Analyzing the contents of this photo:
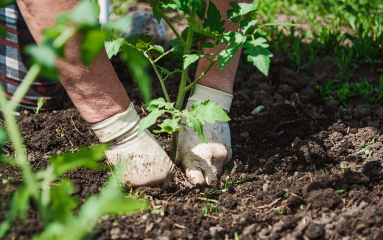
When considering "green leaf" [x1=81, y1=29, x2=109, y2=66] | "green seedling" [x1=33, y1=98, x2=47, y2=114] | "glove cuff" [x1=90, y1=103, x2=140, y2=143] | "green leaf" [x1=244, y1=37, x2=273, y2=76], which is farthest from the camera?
"green seedling" [x1=33, y1=98, x2=47, y2=114]

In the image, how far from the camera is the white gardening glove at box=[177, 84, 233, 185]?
155 centimetres

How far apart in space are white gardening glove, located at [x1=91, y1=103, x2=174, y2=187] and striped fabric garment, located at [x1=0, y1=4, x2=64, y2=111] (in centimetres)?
89

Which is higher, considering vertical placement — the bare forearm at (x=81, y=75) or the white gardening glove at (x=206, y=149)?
the bare forearm at (x=81, y=75)

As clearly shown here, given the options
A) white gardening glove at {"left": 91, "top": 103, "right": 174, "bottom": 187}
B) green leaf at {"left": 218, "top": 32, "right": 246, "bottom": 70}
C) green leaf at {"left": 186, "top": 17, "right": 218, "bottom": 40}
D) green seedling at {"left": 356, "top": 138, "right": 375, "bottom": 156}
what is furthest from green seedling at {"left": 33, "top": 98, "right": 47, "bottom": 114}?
green seedling at {"left": 356, "top": 138, "right": 375, "bottom": 156}

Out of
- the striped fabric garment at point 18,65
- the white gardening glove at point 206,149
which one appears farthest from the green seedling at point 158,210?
the striped fabric garment at point 18,65

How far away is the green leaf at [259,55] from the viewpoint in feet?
3.35

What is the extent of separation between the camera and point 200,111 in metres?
1.24

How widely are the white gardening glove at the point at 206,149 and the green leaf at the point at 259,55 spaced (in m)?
0.59

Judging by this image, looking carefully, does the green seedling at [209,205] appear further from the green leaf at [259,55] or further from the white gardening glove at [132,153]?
the green leaf at [259,55]

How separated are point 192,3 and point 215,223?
80 centimetres

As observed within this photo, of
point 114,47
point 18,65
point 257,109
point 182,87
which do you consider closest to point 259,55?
point 182,87

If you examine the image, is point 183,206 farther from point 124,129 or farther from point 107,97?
point 107,97

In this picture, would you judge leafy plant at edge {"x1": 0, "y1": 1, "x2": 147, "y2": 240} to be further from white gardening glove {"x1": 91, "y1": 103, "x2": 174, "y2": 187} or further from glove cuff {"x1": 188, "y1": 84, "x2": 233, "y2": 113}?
glove cuff {"x1": 188, "y1": 84, "x2": 233, "y2": 113}

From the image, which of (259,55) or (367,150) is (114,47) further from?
(367,150)
